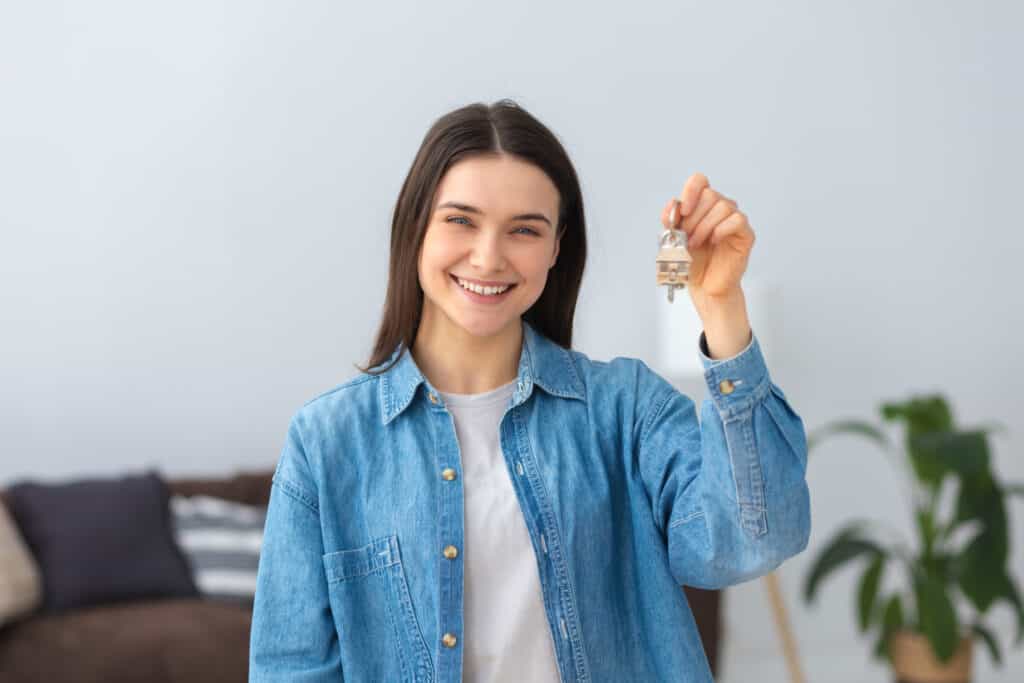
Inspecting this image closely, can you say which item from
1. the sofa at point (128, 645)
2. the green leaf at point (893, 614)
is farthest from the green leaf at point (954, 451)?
the sofa at point (128, 645)

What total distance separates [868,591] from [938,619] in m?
0.25

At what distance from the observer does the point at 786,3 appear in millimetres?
3969

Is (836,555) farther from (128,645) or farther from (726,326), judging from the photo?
(726,326)

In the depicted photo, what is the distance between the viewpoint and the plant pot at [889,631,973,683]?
348 cm

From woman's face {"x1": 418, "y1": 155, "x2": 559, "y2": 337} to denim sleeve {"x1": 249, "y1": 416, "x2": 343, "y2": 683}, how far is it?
0.25 metres

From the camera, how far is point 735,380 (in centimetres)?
109

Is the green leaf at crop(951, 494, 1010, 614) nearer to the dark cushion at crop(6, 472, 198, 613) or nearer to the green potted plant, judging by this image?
the green potted plant

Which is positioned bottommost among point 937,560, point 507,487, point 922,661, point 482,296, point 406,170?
point 922,661

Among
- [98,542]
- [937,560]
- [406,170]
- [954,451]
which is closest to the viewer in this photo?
[98,542]

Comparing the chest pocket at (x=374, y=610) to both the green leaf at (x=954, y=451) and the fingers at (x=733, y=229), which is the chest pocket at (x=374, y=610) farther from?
the green leaf at (x=954, y=451)

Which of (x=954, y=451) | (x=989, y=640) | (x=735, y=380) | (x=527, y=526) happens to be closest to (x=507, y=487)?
(x=527, y=526)

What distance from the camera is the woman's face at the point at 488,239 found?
118cm

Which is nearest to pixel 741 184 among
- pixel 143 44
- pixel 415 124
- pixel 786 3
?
pixel 786 3

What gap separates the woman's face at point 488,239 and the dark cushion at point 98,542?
2.17m
